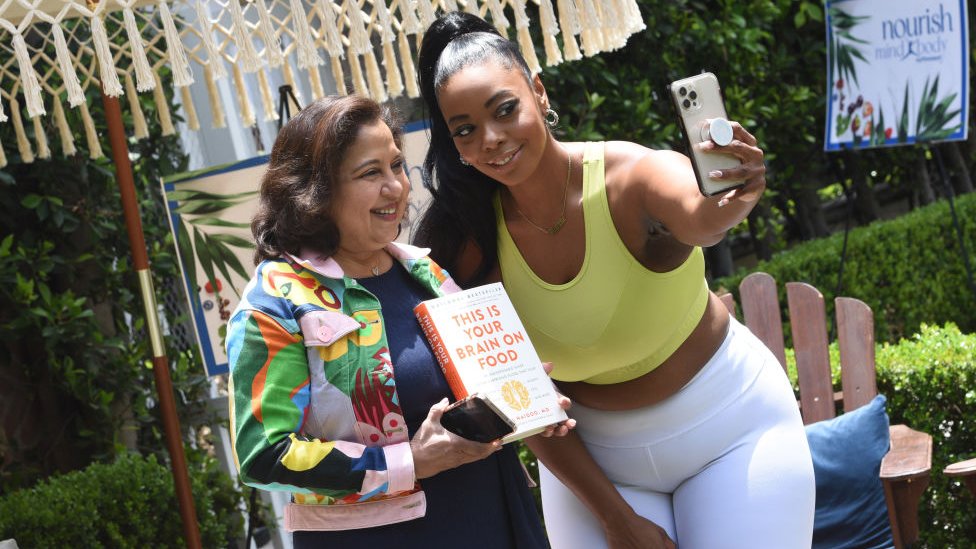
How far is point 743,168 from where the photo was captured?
6.63ft

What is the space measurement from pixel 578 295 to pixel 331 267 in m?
0.54

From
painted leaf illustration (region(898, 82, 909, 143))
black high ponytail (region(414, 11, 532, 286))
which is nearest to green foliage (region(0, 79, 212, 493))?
black high ponytail (region(414, 11, 532, 286))

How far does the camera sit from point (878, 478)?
3.71 meters

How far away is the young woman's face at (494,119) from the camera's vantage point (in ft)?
7.88

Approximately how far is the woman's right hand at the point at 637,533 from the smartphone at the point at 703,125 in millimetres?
862

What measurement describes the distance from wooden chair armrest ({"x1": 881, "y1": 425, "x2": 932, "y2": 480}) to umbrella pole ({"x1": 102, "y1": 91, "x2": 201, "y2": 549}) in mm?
2083

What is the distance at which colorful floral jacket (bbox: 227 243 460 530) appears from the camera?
2.08 m

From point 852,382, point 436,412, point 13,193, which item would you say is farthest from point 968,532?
point 13,193

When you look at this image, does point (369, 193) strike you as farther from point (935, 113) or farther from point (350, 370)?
point (935, 113)

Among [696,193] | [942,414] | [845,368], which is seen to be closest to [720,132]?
[696,193]

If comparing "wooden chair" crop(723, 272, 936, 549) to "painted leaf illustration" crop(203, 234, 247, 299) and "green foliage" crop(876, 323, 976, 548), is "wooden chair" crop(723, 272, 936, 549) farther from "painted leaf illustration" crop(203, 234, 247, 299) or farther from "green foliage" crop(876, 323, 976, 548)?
"painted leaf illustration" crop(203, 234, 247, 299)

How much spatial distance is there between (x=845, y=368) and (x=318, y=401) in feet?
Result: 8.17

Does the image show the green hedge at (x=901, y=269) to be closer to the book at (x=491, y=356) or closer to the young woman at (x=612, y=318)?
the young woman at (x=612, y=318)

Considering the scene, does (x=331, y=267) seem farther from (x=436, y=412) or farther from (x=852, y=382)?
(x=852, y=382)
